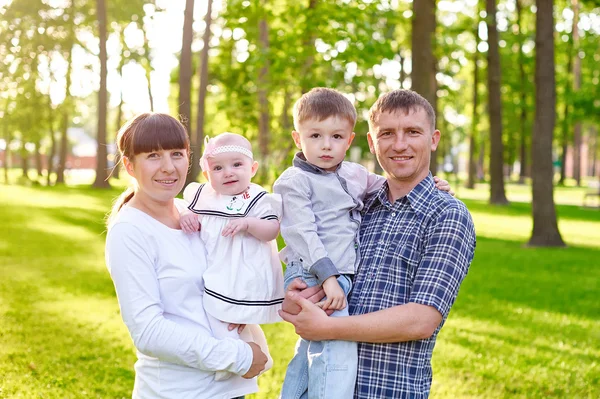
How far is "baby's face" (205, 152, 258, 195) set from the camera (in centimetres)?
334

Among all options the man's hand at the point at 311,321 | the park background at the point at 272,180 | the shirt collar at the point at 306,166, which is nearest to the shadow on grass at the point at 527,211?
the park background at the point at 272,180

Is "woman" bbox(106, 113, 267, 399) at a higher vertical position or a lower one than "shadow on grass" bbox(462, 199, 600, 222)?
higher

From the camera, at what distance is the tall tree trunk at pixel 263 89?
46.1 ft

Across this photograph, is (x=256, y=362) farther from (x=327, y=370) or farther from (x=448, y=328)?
(x=448, y=328)

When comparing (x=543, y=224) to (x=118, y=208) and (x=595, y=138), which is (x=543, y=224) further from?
(x=595, y=138)

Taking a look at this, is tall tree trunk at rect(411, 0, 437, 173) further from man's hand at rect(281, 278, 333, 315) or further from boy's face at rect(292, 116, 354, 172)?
man's hand at rect(281, 278, 333, 315)

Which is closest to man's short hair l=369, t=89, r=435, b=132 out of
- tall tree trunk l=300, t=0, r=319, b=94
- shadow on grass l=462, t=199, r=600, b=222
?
tall tree trunk l=300, t=0, r=319, b=94

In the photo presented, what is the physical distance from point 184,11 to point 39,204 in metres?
9.80

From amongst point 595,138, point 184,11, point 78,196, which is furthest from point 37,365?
point 595,138

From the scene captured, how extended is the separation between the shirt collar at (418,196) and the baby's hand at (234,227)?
0.66 meters

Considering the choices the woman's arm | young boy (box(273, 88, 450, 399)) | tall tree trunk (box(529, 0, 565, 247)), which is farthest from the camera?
tall tree trunk (box(529, 0, 565, 247))

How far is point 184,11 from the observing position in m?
20.0

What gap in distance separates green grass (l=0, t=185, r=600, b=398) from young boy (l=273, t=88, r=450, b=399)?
140 inches

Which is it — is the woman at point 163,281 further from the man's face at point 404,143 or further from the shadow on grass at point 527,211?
the shadow on grass at point 527,211
